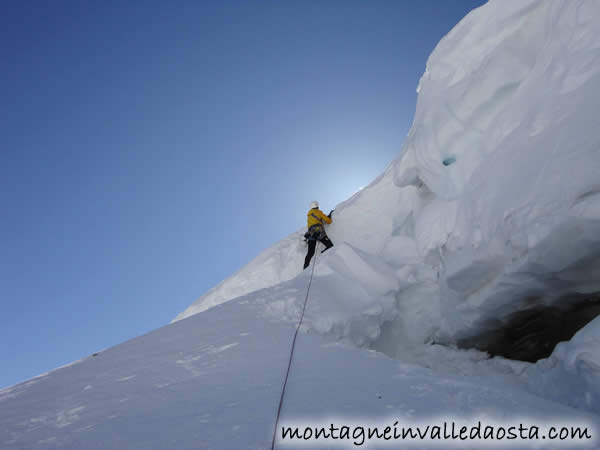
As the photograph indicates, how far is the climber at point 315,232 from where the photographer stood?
225 inches

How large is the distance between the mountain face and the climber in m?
1.56

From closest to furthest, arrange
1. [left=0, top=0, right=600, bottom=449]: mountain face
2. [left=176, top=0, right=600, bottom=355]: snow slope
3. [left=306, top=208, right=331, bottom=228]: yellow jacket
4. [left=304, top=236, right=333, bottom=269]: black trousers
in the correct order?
[left=0, top=0, right=600, bottom=449]: mountain face, [left=176, top=0, right=600, bottom=355]: snow slope, [left=304, top=236, right=333, bottom=269]: black trousers, [left=306, top=208, right=331, bottom=228]: yellow jacket

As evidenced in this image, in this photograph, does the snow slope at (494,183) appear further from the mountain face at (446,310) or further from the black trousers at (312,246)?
the black trousers at (312,246)

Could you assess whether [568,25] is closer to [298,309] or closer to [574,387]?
[574,387]

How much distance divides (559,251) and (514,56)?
2.17 m

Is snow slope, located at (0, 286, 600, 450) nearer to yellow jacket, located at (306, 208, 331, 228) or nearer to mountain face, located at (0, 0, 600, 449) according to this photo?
mountain face, located at (0, 0, 600, 449)

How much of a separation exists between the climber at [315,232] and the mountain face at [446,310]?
1.56 metres

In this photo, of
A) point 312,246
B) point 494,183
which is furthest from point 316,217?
point 494,183

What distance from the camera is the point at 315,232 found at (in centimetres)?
575

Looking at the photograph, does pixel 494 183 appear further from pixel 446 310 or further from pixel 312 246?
pixel 312 246

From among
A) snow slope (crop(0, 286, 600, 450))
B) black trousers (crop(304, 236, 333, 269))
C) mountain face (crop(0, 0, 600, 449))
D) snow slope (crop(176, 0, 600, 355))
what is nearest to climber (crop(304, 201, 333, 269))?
black trousers (crop(304, 236, 333, 269))

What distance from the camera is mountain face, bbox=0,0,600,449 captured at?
1.35 metres

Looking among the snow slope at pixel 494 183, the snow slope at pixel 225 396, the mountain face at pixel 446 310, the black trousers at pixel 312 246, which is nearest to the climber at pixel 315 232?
the black trousers at pixel 312 246

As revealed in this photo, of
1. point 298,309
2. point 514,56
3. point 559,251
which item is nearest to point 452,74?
point 514,56
